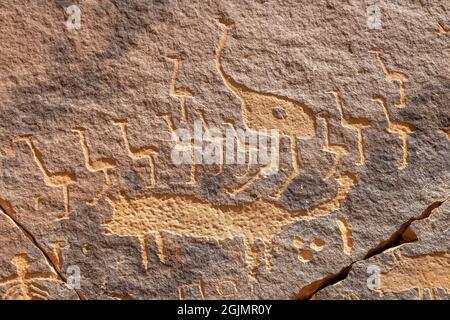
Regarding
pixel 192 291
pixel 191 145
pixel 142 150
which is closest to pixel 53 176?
pixel 142 150

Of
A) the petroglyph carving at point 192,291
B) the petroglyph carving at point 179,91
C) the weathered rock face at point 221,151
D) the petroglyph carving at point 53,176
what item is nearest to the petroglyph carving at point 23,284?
the weathered rock face at point 221,151

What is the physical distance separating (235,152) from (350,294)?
50cm

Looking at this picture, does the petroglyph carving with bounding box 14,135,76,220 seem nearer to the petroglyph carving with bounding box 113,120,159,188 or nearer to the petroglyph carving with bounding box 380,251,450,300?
the petroglyph carving with bounding box 113,120,159,188

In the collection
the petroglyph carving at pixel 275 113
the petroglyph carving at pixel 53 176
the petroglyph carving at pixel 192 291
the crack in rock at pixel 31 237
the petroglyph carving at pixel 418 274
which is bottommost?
the petroglyph carving at pixel 192 291

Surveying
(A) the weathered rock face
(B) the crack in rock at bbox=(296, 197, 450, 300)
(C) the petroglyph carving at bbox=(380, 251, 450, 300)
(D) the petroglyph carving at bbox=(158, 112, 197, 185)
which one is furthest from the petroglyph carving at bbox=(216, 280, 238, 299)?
(C) the petroglyph carving at bbox=(380, 251, 450, 300)

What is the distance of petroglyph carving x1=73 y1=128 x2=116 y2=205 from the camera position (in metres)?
2.46

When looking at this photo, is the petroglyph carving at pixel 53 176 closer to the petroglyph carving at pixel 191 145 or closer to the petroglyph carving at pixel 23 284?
the petroglyph carving at pixel 23 284

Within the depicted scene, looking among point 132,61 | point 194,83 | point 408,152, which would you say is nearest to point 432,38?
point 408,152

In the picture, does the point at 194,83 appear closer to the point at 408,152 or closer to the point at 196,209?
the point at 196,209

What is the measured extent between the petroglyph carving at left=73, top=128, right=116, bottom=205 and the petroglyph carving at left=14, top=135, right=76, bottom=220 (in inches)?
2.2

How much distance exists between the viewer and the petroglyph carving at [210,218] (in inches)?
96.8

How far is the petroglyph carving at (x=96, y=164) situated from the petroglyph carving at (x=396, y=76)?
0.79 m

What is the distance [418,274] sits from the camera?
2.47m

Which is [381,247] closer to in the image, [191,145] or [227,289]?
[227,289]
